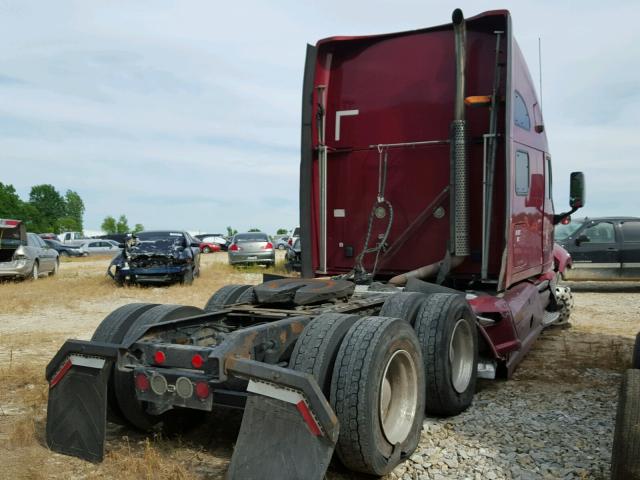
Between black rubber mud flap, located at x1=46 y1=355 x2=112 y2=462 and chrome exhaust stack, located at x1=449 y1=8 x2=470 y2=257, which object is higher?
chrome exhaust stack, located at x1=449 y1=8 x2=470 y2=257

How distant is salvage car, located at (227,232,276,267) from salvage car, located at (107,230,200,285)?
6.31 meters

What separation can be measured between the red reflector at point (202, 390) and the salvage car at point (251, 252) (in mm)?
19134

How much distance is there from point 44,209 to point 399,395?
408 feet

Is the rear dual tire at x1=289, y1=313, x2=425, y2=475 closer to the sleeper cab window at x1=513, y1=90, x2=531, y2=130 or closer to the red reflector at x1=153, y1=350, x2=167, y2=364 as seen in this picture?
the red reflector at x1=153, y1=350, x2=167, y2=364

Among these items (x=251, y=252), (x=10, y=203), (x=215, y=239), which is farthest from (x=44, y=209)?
(x=251, y=252)

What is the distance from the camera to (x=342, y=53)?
659 centimetres

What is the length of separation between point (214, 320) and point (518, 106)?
12.5 feet

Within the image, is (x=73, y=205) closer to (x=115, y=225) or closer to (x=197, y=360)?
(x=115, y=225)

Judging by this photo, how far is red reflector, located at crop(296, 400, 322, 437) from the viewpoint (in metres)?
2.97

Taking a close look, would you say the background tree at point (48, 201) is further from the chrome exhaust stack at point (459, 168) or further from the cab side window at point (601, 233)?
the chrome exhaust stack at point (459, 168)

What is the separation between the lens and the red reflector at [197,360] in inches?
132

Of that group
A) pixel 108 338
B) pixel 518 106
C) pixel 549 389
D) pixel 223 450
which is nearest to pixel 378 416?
pixel 223 450

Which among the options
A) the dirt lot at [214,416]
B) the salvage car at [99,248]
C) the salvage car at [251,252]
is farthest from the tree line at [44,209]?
the dirt lot at [214,416]

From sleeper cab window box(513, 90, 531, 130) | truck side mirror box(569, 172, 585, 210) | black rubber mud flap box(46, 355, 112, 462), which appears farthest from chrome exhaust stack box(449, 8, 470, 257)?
black rubber mud flap box(46, 355, 112, 462)
